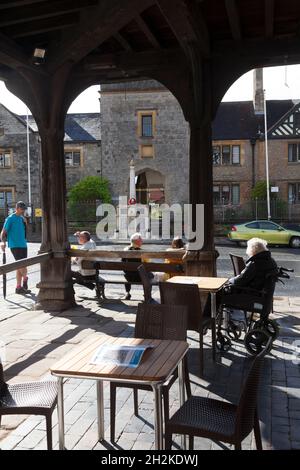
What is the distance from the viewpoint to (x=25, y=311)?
812cm

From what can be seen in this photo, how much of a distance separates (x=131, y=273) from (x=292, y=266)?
771 centimetres

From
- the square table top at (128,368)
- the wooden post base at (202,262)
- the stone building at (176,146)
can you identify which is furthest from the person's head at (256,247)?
the stone building at (176,146)

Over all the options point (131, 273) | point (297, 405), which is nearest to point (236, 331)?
point (297, 405)

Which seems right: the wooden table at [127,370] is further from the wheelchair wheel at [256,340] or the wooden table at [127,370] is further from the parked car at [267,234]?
the parked car at [267,234]

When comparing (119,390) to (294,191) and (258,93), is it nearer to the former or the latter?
(294,191)

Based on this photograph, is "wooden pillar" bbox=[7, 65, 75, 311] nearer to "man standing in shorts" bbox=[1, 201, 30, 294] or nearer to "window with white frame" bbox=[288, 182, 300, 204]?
"man standing in shorts" bbox=[1, 201, 30, 294]

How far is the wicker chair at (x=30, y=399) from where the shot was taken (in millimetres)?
3098

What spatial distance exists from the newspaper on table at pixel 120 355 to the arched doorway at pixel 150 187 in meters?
31.7

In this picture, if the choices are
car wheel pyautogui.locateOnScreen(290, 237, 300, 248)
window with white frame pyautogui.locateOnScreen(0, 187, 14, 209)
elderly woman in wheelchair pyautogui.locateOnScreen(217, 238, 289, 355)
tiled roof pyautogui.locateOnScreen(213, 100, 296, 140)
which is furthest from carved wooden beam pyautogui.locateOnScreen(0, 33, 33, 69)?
window with white frame pyautogui.locateOnScreen(0, 187, 14, 209)

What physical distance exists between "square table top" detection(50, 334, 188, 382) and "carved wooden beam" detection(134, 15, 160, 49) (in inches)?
175

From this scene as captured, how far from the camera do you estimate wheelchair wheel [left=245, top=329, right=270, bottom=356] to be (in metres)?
5.58

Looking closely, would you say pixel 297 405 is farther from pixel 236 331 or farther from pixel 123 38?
pixel 123 38

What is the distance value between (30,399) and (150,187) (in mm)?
34431

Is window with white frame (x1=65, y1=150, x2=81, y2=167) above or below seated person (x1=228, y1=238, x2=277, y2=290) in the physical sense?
above
